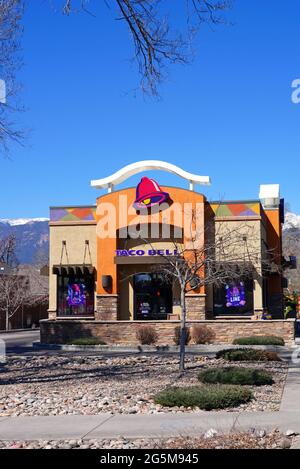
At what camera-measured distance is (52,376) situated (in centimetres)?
1675

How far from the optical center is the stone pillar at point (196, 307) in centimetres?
3005

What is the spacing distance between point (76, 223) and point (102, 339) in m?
7.20

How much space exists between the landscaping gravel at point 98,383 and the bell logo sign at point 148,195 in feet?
34.9

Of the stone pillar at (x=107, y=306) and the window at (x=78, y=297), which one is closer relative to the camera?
the stone pillar at (x=107, y=306)

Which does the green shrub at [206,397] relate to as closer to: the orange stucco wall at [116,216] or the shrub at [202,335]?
the shrub at [202,335]

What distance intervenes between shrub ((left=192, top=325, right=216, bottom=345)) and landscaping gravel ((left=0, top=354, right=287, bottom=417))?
4.82 meters

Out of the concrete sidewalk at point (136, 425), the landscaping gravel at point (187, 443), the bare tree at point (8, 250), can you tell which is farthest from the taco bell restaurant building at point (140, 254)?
the bare tree at point (8, 250)

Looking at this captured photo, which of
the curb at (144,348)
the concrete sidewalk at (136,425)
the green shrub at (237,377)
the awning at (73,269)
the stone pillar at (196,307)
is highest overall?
the awning at (73,269)

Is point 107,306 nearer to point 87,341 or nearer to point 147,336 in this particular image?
point 147,336

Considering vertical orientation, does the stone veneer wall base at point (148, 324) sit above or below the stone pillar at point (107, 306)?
below

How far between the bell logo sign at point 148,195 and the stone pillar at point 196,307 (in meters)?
4.85

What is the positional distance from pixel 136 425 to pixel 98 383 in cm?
573

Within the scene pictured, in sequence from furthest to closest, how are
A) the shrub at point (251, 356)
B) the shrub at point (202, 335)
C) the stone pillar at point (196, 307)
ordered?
the stone pillar at point (196, 307) → the shrub at point (202, 335) → the shrub at point (251, 356)

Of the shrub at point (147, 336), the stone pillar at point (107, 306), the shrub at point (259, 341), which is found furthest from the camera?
the stone pillar at point (107, 306)
